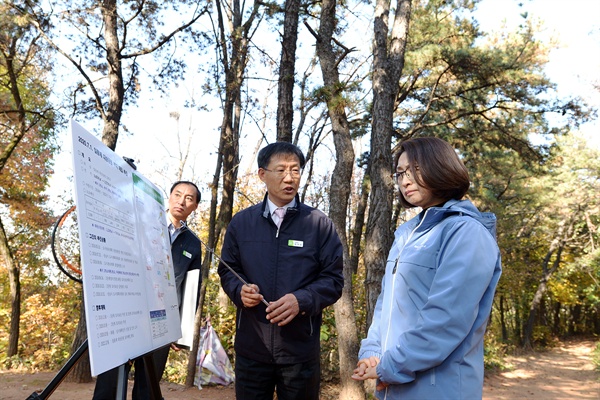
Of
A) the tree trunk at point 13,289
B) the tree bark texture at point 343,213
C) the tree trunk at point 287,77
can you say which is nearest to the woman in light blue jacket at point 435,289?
the tree trunk at point 287,77

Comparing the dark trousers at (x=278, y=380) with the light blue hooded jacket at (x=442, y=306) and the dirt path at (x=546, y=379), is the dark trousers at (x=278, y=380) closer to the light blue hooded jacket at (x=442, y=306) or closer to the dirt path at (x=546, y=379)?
the light blue hooded jacket at (x=442, y=306)

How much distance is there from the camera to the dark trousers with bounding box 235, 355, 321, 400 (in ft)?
8.00

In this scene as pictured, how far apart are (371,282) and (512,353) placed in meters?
14.4

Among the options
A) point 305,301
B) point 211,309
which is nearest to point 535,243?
point 211,309

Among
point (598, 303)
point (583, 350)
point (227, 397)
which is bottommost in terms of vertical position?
point (583, 350)

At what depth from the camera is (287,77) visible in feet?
18.3

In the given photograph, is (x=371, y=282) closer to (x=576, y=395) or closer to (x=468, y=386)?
(x=468, y=386)

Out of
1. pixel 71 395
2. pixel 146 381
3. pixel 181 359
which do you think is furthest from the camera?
pixel 181 359

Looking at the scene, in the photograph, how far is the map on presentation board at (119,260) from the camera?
1.70m

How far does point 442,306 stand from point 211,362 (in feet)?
18.7

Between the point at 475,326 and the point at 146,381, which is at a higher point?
the point at 475,326

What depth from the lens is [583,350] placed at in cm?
2048

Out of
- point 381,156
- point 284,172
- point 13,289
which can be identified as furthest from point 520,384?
point 13,289

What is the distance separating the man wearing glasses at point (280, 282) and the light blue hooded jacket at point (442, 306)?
0.79 metres
